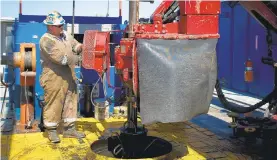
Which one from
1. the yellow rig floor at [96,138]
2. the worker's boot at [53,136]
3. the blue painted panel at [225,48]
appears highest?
the blue painted panel at [225,48]

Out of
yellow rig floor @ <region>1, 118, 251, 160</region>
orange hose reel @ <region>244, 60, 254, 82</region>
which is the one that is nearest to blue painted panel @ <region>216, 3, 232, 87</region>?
orange hose reel @ <region>244, 60, 254, 82</region>

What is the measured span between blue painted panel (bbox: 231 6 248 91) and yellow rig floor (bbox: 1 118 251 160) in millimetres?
4308

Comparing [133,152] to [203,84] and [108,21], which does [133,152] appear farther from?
[108,21]

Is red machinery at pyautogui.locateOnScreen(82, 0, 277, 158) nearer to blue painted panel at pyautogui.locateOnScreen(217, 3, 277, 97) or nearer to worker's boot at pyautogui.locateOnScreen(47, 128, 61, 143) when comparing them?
worker's boot at pyautogui.locateOnScreen(47, 128, 61, 143)

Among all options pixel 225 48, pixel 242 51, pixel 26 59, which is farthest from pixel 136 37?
pixel 225 48

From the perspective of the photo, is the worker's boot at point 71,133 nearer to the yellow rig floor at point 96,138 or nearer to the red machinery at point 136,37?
the yellow rig floor at point 96,138

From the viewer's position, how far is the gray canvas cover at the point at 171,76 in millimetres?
3318

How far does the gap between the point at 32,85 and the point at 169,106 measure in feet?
9.73

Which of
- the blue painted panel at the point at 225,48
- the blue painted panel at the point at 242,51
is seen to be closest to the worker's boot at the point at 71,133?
the blue painted panel at the point at 242,51

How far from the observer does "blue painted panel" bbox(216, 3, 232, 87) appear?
33.1 ft

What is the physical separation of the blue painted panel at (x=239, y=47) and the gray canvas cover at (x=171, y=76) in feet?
20.8

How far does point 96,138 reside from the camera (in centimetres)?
513

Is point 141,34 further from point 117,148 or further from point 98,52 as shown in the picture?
point 117,148

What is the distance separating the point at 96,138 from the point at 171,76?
2.19 m
